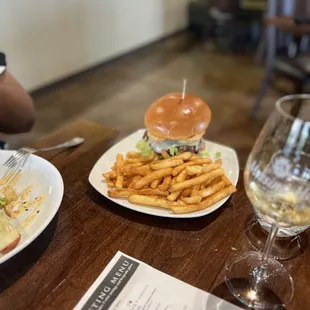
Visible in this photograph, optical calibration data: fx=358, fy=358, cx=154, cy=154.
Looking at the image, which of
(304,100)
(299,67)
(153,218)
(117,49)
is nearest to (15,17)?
(117,49)

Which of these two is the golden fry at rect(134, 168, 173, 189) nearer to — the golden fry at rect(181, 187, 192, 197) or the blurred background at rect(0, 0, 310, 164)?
the golden fry at rect(181, 187, 192, 197)

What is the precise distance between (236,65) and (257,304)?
13.0ft

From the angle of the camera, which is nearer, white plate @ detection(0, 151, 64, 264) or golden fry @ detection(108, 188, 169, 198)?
white plate @ detection(0, 151, 64, 264)

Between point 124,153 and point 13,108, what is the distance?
56cm

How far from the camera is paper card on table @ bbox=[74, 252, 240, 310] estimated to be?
63 centimetres

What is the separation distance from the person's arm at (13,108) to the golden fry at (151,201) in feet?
2.50

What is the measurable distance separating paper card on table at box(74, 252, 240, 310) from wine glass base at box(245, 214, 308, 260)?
0.58 ft

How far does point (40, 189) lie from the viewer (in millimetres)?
857

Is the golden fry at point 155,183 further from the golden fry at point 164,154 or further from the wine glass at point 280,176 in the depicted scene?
the wine glass at point 280,176

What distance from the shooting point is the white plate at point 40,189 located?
0.71m

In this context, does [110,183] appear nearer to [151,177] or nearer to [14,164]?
[151,177]

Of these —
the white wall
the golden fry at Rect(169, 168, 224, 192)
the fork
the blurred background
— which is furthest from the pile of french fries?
the white wall

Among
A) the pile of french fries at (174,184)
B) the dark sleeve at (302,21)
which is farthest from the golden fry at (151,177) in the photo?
the dark sleeve at (302,21)

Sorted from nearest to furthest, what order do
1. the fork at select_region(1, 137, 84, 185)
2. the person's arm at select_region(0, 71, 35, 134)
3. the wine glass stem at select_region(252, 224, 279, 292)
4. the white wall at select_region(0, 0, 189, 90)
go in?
the wine glass stem at select_region(252, 224, 279, 292) → the fork at select_region(1, 137, 84, 185) → the person's arm at select_region(0, 71, 35, 134) → the white wall at select_region(0, 0, 189, 90)
